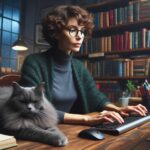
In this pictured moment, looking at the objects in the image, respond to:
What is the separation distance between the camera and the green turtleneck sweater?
4.40ft

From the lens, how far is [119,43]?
10.2 ft

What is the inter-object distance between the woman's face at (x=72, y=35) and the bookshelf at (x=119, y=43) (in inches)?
59.9

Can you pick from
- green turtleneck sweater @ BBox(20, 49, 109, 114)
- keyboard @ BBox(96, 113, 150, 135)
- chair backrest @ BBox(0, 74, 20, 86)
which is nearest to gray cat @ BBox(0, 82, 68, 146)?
keyboard @ BBox(96, 113, 150, 135)

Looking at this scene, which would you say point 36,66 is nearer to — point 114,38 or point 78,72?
point 78,72

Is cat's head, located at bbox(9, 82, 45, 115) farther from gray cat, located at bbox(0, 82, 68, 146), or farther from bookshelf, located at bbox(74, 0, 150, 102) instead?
bookshelf, located at bbox(74, 0, 150, 102)

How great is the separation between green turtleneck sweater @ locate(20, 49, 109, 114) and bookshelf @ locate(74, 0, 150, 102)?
1.40m

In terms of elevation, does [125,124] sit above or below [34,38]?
below

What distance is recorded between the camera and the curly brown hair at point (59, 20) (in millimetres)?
1614

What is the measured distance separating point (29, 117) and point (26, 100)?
56 mm

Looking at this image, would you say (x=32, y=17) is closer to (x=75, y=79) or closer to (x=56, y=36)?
(x=56, y=36)

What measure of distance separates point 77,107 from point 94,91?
0.49 ft

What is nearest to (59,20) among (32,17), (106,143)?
(106,143)

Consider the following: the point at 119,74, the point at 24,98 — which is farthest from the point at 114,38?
the point at 24,98

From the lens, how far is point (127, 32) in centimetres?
305
